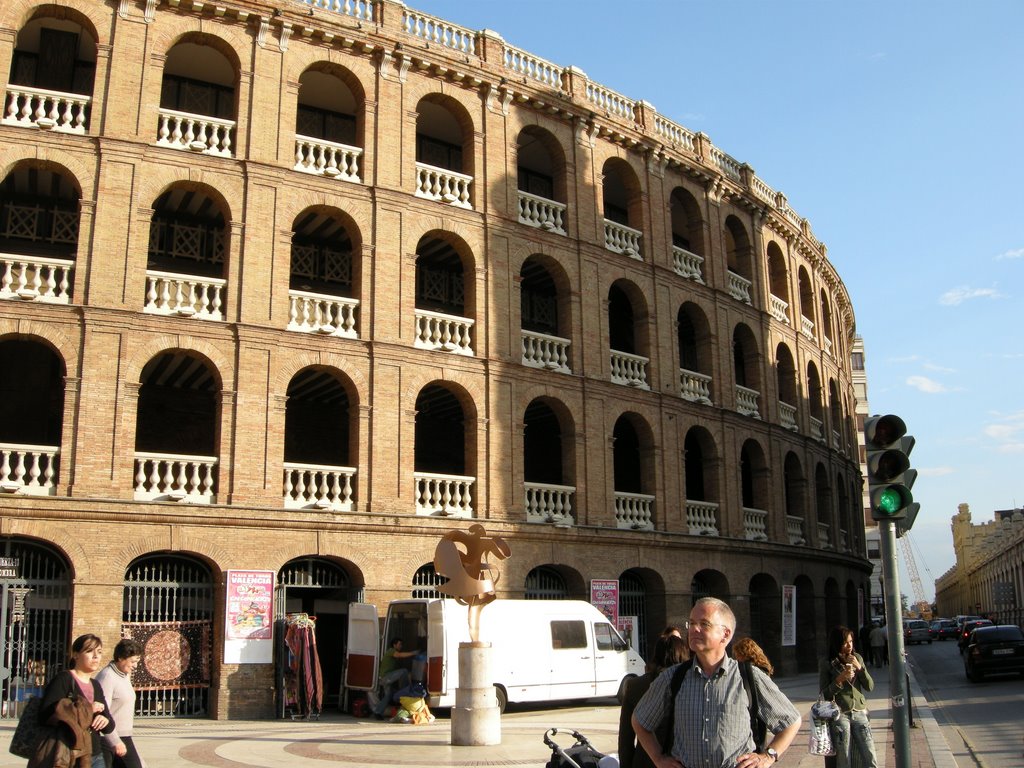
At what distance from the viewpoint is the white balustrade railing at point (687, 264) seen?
3000 cm

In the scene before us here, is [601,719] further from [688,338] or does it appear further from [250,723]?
[688,338]

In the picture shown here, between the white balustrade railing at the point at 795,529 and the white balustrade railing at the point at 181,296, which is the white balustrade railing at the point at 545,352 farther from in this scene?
the white balustrade railing at the point at 795,529

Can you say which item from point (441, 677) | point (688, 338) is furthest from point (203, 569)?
point (688, 338)

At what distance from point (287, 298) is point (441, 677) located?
850cm

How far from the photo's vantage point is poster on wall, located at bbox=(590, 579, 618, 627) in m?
25.0

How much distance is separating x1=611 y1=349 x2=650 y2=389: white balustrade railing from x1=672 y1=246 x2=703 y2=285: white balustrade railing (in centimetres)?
348

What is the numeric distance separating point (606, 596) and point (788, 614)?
27.3 ft

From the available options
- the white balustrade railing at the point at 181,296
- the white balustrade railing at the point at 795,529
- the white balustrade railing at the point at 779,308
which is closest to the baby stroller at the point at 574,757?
the white balustrade railing at the point at 181,296

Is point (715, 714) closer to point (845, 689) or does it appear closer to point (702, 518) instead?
point (845, 689)

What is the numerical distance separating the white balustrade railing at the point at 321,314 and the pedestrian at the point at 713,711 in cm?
1743

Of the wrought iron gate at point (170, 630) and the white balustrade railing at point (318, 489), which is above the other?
the white balustrade railing at point (318, 489)

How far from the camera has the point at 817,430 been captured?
123ft

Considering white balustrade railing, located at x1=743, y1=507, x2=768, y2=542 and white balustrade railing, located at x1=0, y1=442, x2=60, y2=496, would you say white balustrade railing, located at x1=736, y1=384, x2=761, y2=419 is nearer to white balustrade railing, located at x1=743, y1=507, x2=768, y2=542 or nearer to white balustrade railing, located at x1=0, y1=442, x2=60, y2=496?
white balustrade railing, located at x1=743, y1=507, x2=768, y2=542

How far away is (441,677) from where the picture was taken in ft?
59.9
